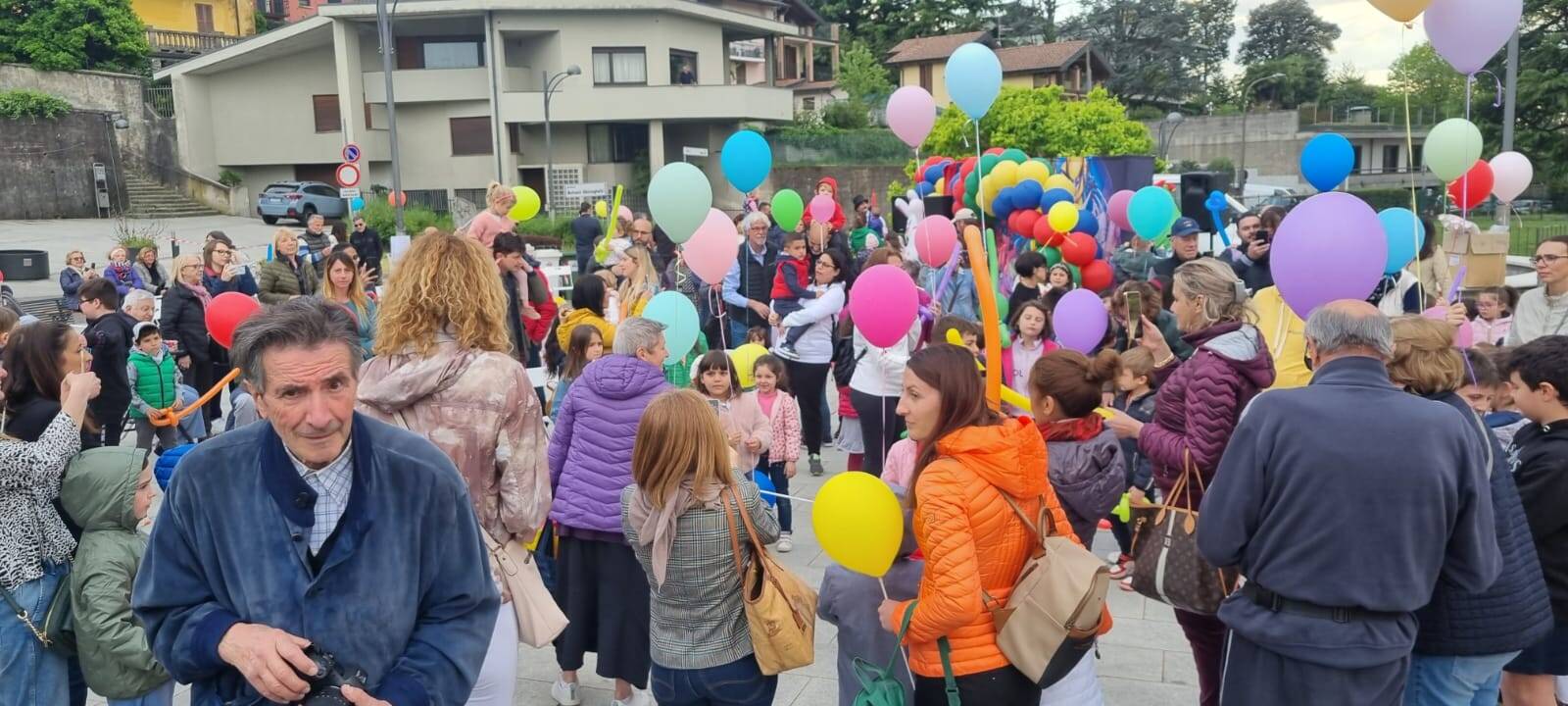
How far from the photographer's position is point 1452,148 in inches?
289

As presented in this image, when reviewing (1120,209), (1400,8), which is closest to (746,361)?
(1400,8)

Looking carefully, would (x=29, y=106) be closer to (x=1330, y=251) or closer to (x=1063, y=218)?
(x=1063, y=218)

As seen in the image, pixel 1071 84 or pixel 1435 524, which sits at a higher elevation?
pixel 1071 84

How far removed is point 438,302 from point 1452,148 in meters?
6.89

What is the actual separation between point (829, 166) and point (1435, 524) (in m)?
39.1

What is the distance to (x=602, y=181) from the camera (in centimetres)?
3700

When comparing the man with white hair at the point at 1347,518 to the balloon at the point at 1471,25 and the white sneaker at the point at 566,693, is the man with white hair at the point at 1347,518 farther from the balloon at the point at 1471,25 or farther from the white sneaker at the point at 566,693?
the balloon at the point at 1471,25

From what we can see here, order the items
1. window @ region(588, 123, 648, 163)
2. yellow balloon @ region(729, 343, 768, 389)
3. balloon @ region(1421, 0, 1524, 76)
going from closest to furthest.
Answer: balloon @ region(1421, 0, 1524, 76), yellow balloon @ region(729, 343, 768, 389), window @ region(588, 123, 648, 163)

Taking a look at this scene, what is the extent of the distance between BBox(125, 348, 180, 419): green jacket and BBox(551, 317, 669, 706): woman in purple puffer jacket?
4576mm

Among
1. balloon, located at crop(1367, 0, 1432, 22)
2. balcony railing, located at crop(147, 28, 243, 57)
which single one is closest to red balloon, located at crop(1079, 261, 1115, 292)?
balloon, located at crop(1367, 0, 1432, 22)

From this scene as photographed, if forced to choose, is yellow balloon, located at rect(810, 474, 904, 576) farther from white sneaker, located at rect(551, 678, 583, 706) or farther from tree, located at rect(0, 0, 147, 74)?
tree, located at rect(0, 0, 147, 74)

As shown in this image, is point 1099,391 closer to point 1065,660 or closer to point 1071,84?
point 1065,660

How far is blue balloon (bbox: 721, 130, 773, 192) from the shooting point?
7.39 m

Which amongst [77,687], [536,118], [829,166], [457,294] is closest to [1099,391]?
[457,294]
